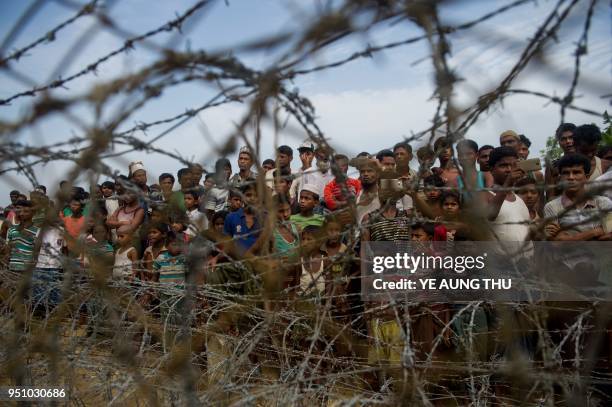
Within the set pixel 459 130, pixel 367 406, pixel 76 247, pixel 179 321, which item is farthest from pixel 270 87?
pixel 179 321

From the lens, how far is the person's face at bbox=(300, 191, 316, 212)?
4.76 metres

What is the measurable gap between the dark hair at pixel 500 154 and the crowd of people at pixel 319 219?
0.01 meters

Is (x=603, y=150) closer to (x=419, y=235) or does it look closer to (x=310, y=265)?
(x=419, y=235)

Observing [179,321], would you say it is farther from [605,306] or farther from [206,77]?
[605,306]

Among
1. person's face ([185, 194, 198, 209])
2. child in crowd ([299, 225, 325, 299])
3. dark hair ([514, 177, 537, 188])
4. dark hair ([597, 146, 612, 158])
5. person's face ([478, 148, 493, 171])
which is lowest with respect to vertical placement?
child in crowd ([299, 225, 325, 299])

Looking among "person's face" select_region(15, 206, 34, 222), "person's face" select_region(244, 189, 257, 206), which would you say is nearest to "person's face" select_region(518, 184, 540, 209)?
"person's face" select_region(244, 189, 257, 206)

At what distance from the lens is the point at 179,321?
2818 mm

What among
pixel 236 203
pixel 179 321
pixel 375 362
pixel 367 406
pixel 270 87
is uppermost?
pixel 236 203

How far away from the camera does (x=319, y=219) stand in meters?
4.40

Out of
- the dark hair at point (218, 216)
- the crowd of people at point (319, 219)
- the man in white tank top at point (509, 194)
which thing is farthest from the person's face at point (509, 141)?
the dark hair at point (218, 216)

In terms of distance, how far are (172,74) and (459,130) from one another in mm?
919

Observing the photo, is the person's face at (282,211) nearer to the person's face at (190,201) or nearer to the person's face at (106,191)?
the person's face at (190,201)

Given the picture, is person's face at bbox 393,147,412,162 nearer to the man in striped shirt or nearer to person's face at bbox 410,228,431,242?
person's face at bbox 410,228,431,242

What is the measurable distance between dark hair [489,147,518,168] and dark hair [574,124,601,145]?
715mm
